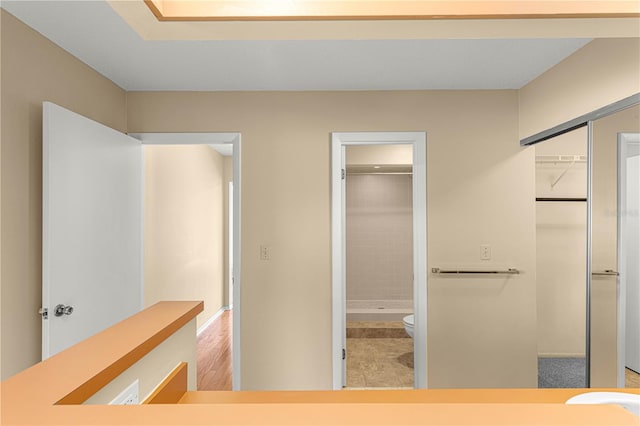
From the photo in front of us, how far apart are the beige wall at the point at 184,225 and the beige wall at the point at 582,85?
2.86m

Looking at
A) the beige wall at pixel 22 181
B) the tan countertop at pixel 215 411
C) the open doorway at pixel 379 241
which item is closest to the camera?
the tan countertop at pixel 215 411

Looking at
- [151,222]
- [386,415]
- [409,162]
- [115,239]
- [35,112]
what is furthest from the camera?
[409,162]

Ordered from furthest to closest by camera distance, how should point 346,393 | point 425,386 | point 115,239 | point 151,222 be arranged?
1. point 151,222
2. point 425,386
3. point 115,239
4. point 346,393

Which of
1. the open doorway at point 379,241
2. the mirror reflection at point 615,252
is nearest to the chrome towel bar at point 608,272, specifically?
the mirror reflection at point 615,252

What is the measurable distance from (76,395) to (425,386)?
250 cm

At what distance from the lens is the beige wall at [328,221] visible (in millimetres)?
2711

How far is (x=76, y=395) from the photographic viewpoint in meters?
0.74

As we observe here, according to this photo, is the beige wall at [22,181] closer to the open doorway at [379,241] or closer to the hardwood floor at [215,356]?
the hardwood floor at [215,356]

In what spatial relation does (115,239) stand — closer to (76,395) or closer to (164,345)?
(164,345)

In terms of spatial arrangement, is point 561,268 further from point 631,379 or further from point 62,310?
point 62,310

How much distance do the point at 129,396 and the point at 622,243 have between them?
206cm

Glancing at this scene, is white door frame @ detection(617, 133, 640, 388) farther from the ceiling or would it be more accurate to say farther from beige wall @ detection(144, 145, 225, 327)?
beige wall @ detection(144, 145, 225, 327)

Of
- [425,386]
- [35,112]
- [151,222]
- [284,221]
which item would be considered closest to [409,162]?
[284,221]

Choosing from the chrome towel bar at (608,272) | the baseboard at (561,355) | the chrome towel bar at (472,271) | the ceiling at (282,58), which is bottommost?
the baseboard at (561,355)
